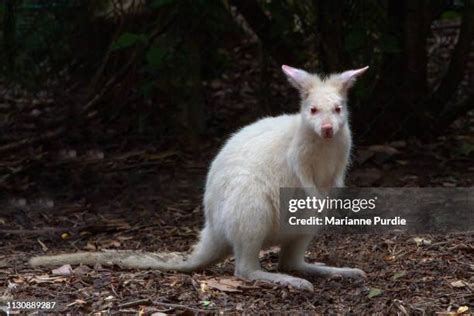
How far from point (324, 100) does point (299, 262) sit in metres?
0.99

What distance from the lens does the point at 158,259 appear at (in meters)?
5.15

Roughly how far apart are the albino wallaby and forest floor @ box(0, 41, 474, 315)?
0.42ft

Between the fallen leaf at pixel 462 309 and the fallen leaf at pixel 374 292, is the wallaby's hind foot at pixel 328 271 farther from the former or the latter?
the fallen leaf at pixel 462 309

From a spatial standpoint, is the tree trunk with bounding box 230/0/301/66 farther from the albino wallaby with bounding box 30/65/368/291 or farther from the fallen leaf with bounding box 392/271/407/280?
the fallen leaf with bounding box 392/271/407/280

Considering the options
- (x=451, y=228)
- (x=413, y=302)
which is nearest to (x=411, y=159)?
(x=451, y=228)

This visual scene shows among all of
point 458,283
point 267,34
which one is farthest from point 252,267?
point 267,34

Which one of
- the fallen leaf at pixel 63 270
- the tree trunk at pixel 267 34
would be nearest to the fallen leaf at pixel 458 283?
the fallen leaf at pixel 63 270

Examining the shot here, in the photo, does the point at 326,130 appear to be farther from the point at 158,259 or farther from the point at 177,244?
the point at 177,244

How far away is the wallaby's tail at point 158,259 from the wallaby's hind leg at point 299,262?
33 centimetres

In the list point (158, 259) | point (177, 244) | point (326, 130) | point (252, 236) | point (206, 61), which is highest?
point (206, 61)

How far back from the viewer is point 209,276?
16.4ft

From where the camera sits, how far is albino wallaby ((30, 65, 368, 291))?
4695 millimetres

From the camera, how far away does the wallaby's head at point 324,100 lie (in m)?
4.56

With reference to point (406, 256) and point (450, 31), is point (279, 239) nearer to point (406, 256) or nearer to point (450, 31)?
point (406, 256)
